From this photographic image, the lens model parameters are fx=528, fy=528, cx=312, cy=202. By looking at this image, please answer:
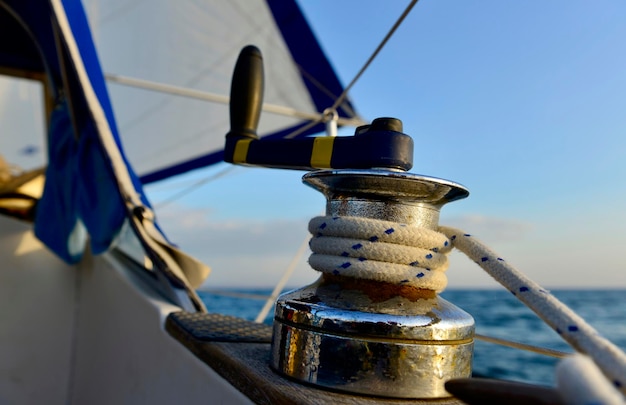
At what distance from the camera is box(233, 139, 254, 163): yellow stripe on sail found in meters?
0.57

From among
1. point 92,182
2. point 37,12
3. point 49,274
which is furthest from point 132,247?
point 37,12

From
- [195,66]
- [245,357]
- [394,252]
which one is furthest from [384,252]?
[195,66]

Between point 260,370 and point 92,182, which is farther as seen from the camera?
point 92,182

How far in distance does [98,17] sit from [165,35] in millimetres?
535

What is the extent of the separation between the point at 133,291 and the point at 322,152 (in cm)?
74

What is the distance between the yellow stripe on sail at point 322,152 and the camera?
0.50m

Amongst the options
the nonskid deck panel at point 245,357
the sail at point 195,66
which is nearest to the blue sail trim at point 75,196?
the nonskid deck panel at point 245,357

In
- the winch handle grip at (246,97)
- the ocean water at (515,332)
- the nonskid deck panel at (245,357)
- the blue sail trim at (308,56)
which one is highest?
the blue sail trim at (308,56)

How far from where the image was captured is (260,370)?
51 centimetres

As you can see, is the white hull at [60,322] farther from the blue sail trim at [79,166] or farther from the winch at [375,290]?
the winch at [375,290]

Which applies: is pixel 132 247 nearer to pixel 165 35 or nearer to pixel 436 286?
pixel 436 286

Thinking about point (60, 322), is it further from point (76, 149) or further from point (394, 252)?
point (394, 252)

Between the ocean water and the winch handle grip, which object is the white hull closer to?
the winch handle grip

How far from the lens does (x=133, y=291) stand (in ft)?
3.58
